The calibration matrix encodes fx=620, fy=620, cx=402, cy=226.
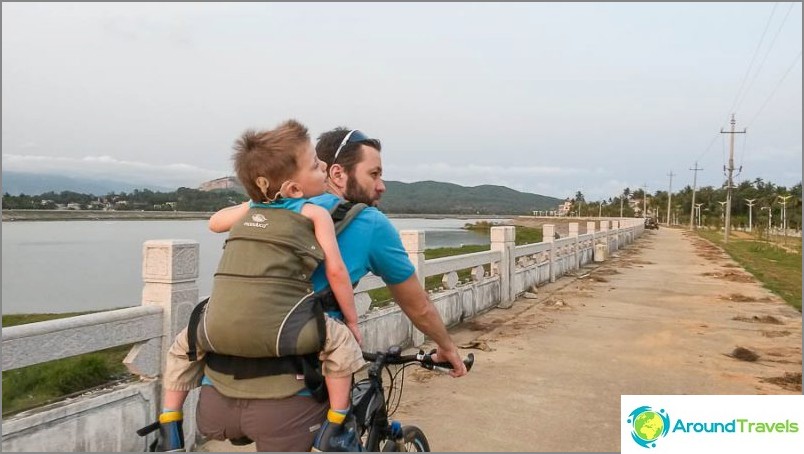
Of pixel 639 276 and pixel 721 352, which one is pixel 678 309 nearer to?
pixel 721 352

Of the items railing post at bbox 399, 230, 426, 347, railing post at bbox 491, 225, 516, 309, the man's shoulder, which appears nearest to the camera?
the man's shoulder

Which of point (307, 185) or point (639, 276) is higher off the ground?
point (307, 185)

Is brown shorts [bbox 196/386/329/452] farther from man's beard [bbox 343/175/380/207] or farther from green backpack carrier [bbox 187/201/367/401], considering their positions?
man's beard [bbox 343/175/380/207]

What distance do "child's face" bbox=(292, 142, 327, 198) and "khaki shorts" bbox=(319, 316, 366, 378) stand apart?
0.39 meters

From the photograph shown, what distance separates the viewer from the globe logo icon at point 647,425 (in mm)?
3287

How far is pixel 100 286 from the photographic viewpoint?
50.1 ft

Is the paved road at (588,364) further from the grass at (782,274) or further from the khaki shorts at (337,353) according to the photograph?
the khaki shorts at (337,353)

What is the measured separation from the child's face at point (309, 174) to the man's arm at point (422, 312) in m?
0.46

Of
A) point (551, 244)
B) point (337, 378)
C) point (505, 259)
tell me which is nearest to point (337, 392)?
point (337, 378)

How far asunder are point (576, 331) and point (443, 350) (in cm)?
654

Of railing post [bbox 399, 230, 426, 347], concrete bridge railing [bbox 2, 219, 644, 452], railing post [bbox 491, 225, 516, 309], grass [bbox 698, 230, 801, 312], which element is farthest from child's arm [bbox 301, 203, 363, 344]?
grass [bbox 698, 230, 801, 312]

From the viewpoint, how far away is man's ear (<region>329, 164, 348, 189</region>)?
7.47 feet

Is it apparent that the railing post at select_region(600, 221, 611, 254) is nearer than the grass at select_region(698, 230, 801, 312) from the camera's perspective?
No

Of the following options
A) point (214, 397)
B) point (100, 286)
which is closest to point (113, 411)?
point (214, 397)
